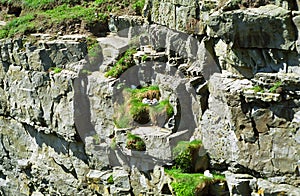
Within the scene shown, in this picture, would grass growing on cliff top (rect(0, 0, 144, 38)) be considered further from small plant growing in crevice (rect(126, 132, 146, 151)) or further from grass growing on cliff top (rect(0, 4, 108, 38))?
small plant growing in crevice (rect(126, 132, 146, 151))

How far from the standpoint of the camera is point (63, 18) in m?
16.6

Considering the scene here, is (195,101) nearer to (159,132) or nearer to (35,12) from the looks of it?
(159,132)

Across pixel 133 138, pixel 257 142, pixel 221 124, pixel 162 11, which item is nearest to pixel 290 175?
pixel 257 142

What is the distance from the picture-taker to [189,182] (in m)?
12.2

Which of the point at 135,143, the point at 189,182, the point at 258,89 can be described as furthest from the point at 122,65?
the point at 258,89

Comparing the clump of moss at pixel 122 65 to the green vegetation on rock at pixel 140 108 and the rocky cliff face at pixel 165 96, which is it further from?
the green vegetation on rock at pixel 140 108

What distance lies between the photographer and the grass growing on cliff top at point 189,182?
12.1 m

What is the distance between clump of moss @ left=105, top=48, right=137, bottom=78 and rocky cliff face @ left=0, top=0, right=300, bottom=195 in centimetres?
16

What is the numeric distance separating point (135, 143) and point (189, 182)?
5.47 ft

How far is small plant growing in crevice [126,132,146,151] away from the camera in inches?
515

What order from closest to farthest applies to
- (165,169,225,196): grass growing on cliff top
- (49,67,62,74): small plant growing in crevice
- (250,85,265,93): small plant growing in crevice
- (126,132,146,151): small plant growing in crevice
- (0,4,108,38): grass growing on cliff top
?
(250,85,265,93): small plant growing in crevice < (165,169,225,196): grass growing on cliff top < (126,132,146,151): small plant growing in crevice < (49,67,62,74): small plant growing in crevice < (0,4,108,38): grass growing on cliff top

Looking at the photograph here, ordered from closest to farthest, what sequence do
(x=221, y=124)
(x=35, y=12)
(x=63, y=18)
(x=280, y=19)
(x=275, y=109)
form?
(x=280, y=19) → (x=275, y=109) → (x=221, y=124) → (x=63, y=18) → (x=35, y=12)

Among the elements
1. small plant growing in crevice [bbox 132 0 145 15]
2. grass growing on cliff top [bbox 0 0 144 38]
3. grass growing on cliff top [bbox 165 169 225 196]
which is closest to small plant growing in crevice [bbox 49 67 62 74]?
grass growing on cliff top [bbox 0 0 144 38]

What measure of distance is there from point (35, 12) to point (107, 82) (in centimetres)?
518
